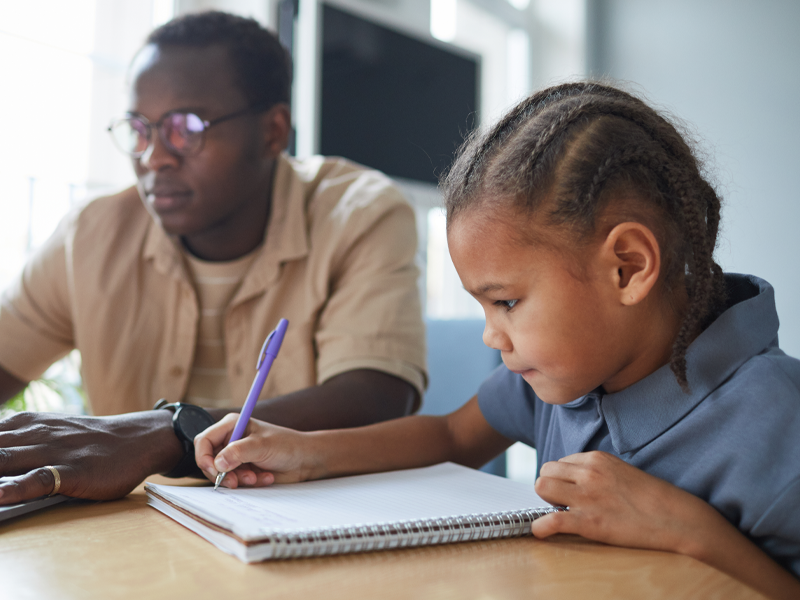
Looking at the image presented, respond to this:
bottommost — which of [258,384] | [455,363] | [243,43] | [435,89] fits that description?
[455,363]

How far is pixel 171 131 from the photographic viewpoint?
1.24 meters

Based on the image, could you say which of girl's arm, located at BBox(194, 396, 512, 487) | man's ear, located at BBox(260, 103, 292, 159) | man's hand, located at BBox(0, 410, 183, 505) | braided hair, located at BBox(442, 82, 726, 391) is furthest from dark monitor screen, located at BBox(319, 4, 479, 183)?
man's hand, located at BBox(0, 410, 183, 505)

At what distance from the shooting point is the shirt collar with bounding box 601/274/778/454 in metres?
0.63

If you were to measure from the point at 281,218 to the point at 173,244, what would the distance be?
0.74 ft

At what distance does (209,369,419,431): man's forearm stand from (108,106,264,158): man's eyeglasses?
52cm

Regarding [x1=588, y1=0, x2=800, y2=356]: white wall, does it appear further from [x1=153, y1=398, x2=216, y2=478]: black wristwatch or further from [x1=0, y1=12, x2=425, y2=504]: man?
[x1=153, y1=398, x2=216, y2=478]: black wristwatch

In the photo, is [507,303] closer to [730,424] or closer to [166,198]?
[730,424]

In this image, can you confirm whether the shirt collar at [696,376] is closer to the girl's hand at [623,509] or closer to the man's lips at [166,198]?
the girl's hand at [623,509]

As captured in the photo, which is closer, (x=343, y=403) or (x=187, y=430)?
(x=187, y=430)

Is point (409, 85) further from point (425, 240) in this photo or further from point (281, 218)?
point (281, 218)

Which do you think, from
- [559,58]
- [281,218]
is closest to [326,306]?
[281,218]

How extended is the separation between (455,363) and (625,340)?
0.78 meters

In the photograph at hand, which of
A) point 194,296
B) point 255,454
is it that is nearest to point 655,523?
point 255,454

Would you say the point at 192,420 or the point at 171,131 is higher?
the point at 171,131
